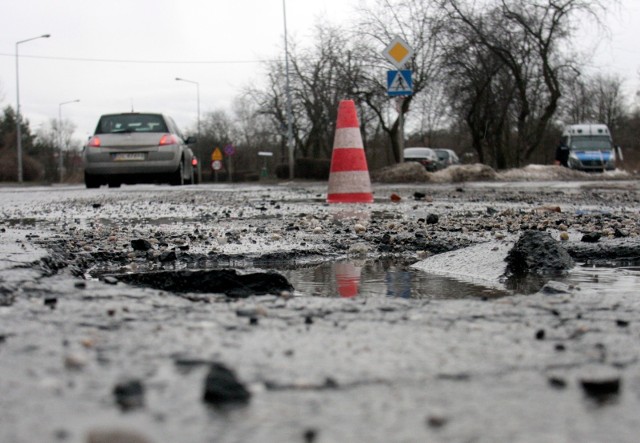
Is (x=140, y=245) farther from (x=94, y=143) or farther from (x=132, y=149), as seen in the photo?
(x=94, y=143)

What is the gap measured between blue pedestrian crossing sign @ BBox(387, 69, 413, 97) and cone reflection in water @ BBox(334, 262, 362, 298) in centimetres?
1237

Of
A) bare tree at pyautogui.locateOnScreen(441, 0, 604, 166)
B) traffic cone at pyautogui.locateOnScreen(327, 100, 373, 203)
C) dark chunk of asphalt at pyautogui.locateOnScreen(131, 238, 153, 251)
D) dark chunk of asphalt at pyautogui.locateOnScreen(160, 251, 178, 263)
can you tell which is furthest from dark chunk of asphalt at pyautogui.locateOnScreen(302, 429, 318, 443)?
bare tree at pyautogui.locateOnScreen(441, 0, 604, 166)

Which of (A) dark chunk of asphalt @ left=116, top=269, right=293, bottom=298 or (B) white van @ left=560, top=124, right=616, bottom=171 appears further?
(B) white van @ left=560, top=124, right=616, bottom=171

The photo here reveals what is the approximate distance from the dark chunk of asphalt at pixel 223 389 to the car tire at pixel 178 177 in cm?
1449


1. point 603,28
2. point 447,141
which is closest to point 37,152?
point 447,141

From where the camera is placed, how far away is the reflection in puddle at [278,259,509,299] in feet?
10.1

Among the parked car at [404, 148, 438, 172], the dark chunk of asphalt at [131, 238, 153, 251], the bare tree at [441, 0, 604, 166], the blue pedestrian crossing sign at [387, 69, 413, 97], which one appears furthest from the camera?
the parked car at [404, 148, 438, 172]

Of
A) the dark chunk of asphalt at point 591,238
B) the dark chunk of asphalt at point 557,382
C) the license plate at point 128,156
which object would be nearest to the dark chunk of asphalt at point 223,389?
the dark chunk of asphalt at point 557,382

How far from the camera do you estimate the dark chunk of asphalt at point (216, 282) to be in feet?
9.77

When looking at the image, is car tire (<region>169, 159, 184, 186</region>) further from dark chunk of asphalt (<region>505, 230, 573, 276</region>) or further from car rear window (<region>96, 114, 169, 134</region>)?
dark chunk of asphalt (<region>505, 230, 573, 276</region>)

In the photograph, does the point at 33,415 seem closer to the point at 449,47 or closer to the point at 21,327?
the point at 21,327

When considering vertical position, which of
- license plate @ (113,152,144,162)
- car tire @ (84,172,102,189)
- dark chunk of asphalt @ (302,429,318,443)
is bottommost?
dark chunk of asphalt @ (302,429,318,443)

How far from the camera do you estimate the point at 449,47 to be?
27.2 metres

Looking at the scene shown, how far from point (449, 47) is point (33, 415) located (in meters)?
27.1
